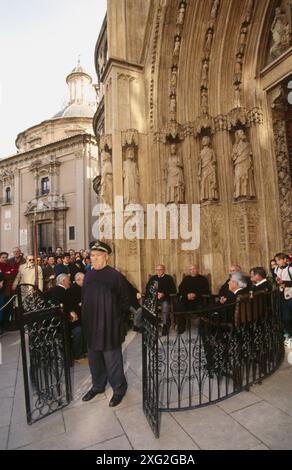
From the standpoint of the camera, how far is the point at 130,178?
6.83 meters

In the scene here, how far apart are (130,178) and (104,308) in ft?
14.0

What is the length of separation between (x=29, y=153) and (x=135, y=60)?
24.4m

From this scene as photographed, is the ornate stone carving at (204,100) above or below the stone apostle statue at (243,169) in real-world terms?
above

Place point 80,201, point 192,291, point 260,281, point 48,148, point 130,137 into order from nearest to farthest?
1. point 260,281
2. point 192,291
3. point 130,137
4. point 80,201
5. point 48,148

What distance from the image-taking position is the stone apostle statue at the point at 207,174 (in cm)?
665

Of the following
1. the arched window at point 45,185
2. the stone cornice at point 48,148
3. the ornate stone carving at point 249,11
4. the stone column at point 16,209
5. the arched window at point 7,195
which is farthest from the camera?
the arched window at point 7,195

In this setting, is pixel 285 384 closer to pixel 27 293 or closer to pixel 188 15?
pixel 27 293

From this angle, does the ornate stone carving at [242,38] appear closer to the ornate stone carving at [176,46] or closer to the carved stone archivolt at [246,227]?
the ornate stone carving at [176,46]

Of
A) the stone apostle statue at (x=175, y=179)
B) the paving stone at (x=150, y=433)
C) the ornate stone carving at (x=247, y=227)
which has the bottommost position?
the paving stone at (x=150, y=433)

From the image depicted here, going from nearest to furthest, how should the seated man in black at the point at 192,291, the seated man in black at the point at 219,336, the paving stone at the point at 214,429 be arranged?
the paving stone at the point at 214,429 → the seated man in black at the point at 219,336 → the seated man in black at the point at 192,291

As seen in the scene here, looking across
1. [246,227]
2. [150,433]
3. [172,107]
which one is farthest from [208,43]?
[150,433]

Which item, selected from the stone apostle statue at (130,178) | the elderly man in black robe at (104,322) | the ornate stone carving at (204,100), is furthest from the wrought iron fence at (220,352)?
the ornate stone carving at (204,100)

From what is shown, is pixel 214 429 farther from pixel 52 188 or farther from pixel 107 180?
pixel 52 188
